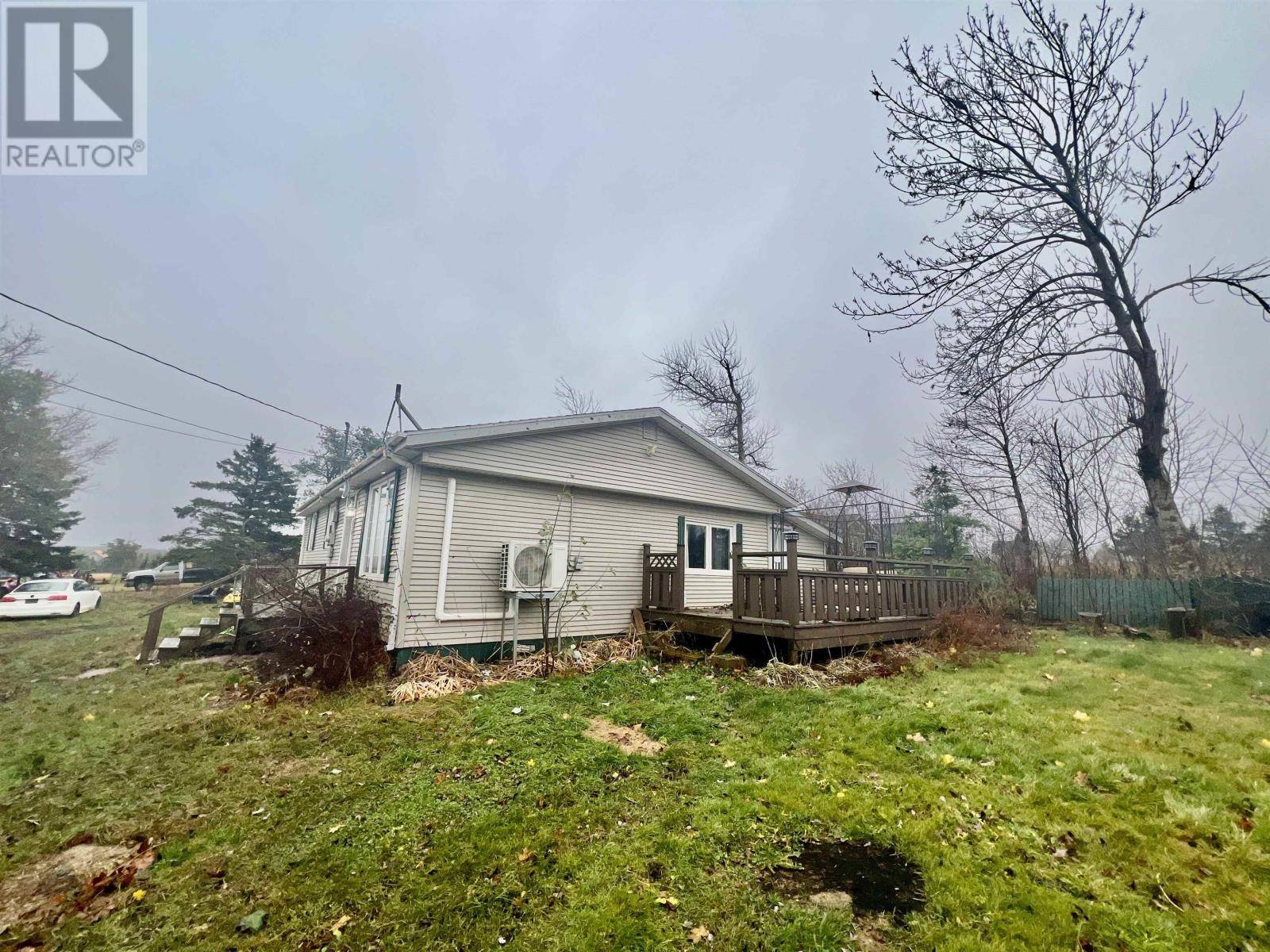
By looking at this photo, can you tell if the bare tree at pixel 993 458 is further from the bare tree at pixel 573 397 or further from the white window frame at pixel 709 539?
the bare tree at pixel 573 397

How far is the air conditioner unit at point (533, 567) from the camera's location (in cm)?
809

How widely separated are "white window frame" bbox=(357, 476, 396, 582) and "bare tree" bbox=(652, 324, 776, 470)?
15125 mm

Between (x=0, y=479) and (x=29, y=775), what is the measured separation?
27.1m

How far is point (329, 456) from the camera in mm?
36812

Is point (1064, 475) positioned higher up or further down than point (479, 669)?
higher up

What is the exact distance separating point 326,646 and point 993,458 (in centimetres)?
1922

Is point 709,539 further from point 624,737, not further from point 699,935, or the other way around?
point 699,935

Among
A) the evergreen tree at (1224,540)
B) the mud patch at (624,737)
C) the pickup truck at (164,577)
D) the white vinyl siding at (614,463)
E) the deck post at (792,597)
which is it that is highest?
the white vinyl siding at (614,463)

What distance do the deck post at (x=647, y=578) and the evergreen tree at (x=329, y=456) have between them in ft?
105

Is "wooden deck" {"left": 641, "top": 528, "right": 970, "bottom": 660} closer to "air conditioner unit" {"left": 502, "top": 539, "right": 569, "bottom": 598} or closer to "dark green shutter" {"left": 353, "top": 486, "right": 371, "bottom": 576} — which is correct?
"air conditioner unit" {"left": 502, "top": 539, "right": 569, "bottom": 598}

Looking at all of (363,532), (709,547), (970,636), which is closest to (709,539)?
(709,547)

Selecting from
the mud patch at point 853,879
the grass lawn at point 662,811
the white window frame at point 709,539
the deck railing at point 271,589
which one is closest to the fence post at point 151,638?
the deck railing at point 271,589

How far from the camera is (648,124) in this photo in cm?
2092

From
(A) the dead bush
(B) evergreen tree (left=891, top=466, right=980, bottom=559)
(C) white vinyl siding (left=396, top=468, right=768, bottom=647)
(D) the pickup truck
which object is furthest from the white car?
(B) evergreen tree (left=891, top=466, right=980, bottom=559)
